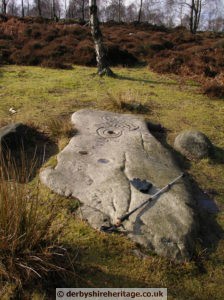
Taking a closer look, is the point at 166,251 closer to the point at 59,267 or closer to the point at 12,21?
the point at 59,267

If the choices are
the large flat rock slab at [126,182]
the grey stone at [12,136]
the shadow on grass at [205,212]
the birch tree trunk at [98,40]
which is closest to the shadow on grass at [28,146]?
the grey stone at [12,136]

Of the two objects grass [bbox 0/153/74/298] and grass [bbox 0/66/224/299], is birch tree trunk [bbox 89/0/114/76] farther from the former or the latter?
grass [bbox 0/153/74/298]

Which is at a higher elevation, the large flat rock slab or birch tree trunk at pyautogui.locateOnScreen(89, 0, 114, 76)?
birch tree trunk at pyautogui.locateOnScreen(89, 0, 114, 76)

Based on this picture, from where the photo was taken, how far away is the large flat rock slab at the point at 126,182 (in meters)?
3.35

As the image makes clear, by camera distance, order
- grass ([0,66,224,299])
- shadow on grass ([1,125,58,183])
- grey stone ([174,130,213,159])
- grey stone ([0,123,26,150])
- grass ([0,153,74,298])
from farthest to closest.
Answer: grey stone ([174,130,213,159]), grey stone ([0,123,26,150]), shadow on grass ([1,125,58,183]), grass ([0,66,224,299]), grass ([0,153,74,298])

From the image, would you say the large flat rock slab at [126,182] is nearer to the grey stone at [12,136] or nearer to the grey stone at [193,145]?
the grey stone at [193,145]

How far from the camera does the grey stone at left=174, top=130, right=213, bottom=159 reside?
206 inches

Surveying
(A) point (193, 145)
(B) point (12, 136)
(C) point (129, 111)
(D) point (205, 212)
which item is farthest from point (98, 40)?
(D) point (205, 212)

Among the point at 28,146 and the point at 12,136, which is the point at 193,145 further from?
the point at 12,136

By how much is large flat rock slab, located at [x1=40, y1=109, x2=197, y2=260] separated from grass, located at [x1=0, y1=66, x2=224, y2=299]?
0.54ft

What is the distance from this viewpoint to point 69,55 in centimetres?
1286

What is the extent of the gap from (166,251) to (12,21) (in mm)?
19108

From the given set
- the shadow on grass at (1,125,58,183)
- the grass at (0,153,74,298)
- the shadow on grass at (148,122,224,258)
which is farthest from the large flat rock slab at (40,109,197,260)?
the grass at (0,153,74,298)

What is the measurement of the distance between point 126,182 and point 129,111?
3.04 m
